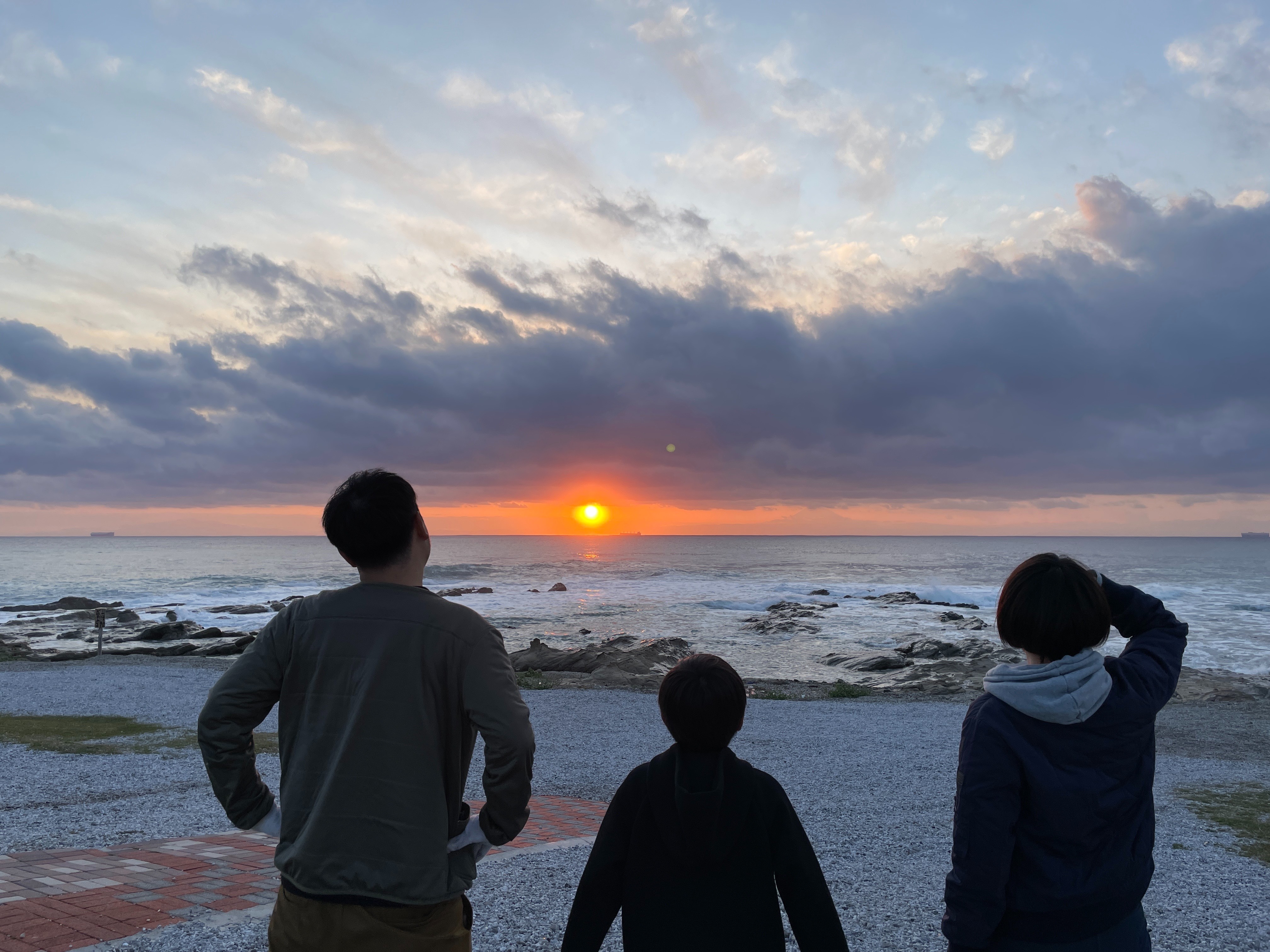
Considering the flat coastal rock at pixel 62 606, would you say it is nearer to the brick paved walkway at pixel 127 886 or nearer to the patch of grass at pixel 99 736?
the patch of grass at pixel 99 736

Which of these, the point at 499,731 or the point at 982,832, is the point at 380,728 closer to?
the point at 499,731

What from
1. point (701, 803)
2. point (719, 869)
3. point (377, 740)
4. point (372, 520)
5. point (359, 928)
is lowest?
point (359, 928)

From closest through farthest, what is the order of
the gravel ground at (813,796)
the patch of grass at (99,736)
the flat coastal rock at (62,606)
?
the gravel ground at (813,796) < the patch of grass at (99,736) < the flat coastal rock at (62,606)

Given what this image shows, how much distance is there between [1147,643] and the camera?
230 cm

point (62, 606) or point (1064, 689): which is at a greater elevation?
point (1064, 689)

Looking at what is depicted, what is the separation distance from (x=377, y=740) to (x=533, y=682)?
48.6ft

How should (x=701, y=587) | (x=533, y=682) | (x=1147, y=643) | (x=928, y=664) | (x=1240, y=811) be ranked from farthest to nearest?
1. (x=701, y=587)
2. (x=928, y=664)
3. (x=533, y=682)
4. (x=1240, y=811)
5. (x=1147, y=643)

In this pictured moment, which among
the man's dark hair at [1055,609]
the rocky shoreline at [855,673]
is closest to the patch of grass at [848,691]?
the rocky shoreline at [855,673]

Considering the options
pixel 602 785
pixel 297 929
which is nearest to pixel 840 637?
pixel 602 785

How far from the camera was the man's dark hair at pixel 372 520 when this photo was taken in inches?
84.2

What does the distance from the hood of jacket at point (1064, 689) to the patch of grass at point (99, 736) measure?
8.86 meters

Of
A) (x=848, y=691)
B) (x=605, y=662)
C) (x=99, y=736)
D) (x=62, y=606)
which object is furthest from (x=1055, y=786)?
(x=62, y=606)

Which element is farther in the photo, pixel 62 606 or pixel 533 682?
pixel 62 606

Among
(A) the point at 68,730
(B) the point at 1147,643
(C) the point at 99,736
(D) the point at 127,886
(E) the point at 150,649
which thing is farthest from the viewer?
(E) the point at 150,649
